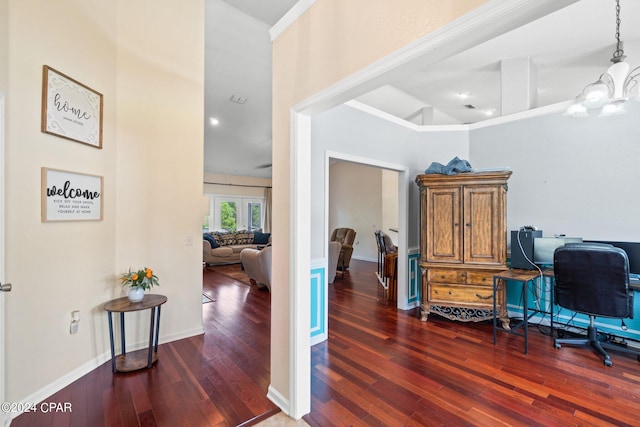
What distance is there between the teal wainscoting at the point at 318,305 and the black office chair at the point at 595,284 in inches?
91.4

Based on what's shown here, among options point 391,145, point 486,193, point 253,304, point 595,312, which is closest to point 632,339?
point 595,312

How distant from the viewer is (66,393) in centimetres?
209

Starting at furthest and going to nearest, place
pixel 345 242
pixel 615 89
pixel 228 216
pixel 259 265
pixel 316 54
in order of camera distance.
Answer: pixel 228 216
pixel 345 242
pixel 259 265
pixel 615 89
pixel 316 54

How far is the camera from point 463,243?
11.2 feet

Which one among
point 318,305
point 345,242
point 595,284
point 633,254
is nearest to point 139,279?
point 318,305

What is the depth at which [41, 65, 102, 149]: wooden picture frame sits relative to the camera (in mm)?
2064

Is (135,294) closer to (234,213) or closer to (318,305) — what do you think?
(318,305)

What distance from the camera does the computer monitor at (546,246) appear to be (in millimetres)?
3094

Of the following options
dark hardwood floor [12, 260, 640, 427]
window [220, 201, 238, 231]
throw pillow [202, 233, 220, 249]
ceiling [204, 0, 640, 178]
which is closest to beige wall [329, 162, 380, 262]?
ceiling [204, 0, 640, 178]

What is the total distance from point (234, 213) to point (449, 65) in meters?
7.80

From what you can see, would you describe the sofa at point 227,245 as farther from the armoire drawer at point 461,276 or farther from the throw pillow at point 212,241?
the armoire drawer at point 461,276

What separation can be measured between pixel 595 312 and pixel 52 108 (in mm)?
4824

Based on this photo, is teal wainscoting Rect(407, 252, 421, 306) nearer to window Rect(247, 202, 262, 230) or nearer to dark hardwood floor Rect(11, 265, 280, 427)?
dark hardwood floor Rect(11, 265, 280, 427)

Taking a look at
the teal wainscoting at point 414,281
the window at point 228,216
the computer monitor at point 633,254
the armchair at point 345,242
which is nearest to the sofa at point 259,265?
the armchair at point 345,242
